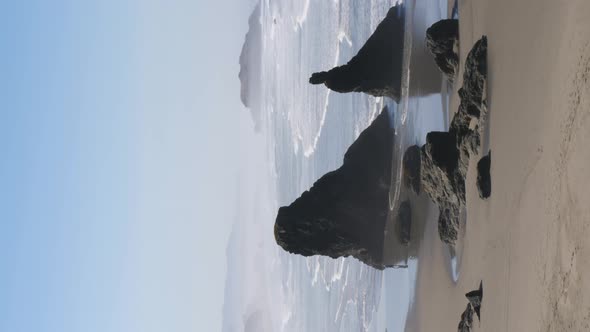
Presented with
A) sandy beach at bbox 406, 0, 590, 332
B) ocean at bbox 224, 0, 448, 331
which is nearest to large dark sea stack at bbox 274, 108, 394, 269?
ocean at bbox 224, 0, 448, 331

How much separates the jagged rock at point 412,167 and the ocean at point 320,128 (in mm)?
358

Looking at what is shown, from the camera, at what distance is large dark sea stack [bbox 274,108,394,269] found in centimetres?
1555

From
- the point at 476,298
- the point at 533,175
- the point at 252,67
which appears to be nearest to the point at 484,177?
the point at 476,298

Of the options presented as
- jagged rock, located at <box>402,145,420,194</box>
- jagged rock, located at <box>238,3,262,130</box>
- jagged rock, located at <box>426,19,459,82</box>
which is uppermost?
jagged rock, located at <box>238,3,262,130</box>

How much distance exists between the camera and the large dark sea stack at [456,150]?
10055 millimetres

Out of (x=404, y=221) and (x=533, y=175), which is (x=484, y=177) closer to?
(x=533, y=175)

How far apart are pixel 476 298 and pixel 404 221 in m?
5.69

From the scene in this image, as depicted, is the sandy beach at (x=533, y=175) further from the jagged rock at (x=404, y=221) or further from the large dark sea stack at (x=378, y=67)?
the large dark sea stack at (x=378, y=67)

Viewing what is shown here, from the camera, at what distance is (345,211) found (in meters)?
15.6

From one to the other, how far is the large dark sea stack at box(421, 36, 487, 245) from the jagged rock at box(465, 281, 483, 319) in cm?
182

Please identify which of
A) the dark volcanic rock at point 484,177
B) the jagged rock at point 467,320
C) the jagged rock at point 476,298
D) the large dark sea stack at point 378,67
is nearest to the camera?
the jagged rock at point 476,298

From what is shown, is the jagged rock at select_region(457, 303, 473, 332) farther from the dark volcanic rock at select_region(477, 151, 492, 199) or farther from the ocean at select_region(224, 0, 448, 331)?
the ocean at select_region(224, 0, 448, 331)

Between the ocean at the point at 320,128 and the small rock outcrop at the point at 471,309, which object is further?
the ocean at the point at 320,128

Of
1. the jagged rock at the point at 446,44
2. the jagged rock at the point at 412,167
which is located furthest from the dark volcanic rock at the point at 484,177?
the jagged rock at the point at 412,167
